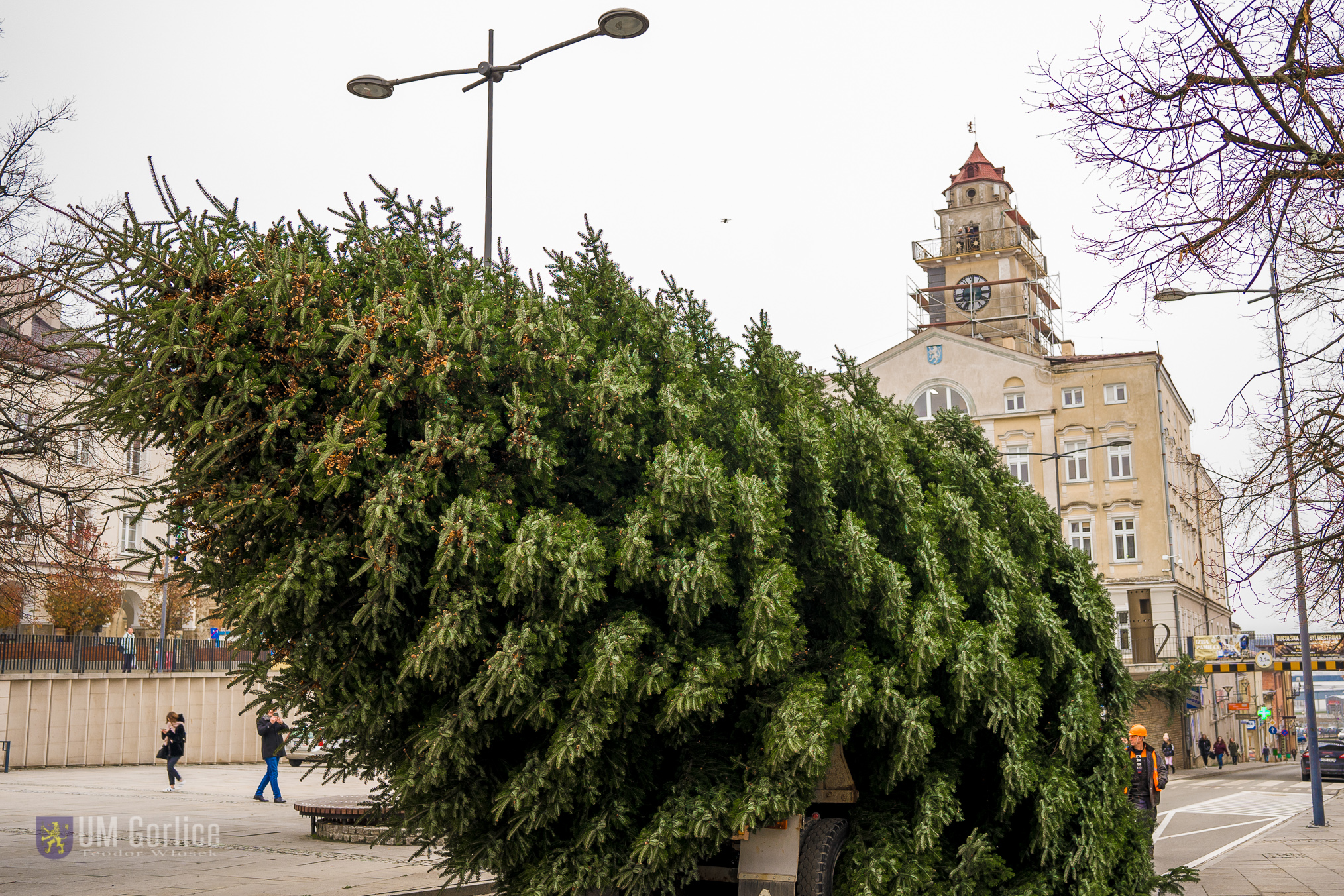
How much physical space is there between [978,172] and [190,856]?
5408 cm

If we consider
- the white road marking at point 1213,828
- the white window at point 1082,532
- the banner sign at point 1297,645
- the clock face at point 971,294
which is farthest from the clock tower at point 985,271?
the white road marking at point 1213,828

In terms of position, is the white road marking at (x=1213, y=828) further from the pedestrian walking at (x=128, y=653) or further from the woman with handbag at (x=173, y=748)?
the pedestrian walking at (x=128, y=653)

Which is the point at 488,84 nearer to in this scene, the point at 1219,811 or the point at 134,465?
the point at 134,465

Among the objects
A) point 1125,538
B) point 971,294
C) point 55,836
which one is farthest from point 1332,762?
point 55,836

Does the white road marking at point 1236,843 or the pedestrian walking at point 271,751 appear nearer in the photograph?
the white road marking at point 1236,843

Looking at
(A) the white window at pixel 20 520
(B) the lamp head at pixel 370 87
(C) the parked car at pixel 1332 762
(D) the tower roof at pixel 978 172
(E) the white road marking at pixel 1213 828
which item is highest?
(D) the tower roof at pixel 978 172

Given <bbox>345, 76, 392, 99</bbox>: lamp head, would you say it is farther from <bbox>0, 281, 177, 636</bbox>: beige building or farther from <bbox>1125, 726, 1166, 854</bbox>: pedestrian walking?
<bbox>1125, 726, 1166, 854</bbox>: pedestrian walking

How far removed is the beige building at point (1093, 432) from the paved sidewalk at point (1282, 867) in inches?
1081

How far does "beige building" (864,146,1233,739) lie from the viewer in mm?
48531

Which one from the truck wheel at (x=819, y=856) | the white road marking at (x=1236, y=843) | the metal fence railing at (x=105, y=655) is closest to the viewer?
the truck wheel at (x=819, y=856)

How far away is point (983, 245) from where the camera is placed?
189 feet

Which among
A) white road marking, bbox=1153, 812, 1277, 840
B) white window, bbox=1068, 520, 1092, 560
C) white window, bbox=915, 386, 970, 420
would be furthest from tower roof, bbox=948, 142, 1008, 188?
white road marking, bbox=1153, 812, 1277, 840

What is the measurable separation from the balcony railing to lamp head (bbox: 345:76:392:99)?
48.0 m

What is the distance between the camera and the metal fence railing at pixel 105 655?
29.6 metres
